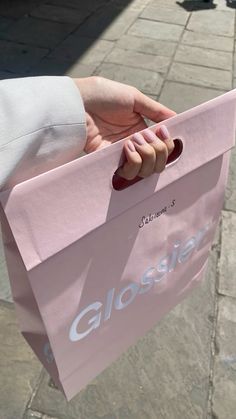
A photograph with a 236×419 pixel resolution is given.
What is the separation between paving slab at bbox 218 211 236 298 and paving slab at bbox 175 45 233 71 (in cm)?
247

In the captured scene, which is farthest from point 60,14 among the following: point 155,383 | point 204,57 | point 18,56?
point 155,383

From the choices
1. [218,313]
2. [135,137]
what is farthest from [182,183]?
[218,313]

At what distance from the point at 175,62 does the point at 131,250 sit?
368cm

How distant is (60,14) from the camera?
5.42 metres

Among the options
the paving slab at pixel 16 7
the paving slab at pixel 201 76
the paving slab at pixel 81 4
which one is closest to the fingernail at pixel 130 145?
the paving slab at pixel 201 76

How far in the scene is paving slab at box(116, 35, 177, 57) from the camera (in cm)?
454

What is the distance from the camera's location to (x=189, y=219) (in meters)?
1.22

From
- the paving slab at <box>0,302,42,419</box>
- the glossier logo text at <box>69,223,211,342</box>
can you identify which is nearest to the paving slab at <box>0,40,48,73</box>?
the paving slab at <box>0,302,42,419</box>

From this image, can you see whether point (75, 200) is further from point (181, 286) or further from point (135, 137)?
point (181, 286)

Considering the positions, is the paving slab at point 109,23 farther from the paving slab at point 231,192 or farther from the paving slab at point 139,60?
the paving slab at point 231,192

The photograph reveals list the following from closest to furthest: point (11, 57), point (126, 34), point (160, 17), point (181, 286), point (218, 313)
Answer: point (181, 286) < point (218, 313) < point (11, 57) < point (126, 34) < point (160, 17)

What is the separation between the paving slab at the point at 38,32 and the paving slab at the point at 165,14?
1.18 meters

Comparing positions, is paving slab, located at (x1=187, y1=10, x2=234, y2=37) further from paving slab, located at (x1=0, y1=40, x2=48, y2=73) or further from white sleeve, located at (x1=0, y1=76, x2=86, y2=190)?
white sleeve, located at (x1=0, y1=76, x2=86, y2=190)

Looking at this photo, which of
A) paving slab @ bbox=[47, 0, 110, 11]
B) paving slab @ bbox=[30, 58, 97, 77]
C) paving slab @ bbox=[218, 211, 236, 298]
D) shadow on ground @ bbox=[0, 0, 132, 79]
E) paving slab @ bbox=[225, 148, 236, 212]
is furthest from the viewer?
paving slab @ bbox=[47, 0, 110, 11]
